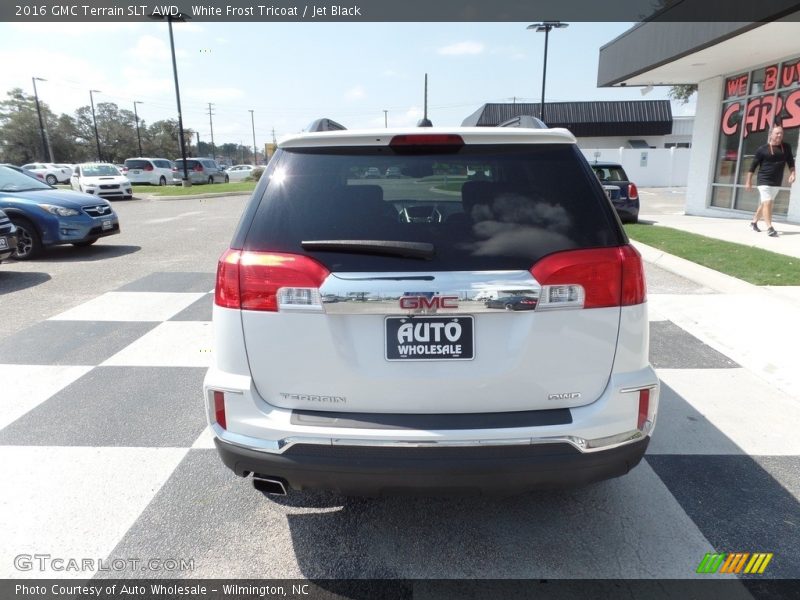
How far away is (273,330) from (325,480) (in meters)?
0.61

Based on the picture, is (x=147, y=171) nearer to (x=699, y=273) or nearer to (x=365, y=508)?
(x=699, y=273)

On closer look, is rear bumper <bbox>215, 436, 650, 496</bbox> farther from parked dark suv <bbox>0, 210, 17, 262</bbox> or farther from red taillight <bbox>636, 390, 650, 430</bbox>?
parked dark suv <bbox>0, 210, 17, 262</bbox>

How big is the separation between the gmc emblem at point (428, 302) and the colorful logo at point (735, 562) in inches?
62.9

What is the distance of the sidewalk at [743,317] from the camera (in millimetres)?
4605

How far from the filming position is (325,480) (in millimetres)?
2105

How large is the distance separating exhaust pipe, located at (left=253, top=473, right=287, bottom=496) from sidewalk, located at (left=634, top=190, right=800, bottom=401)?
3796 millimetres

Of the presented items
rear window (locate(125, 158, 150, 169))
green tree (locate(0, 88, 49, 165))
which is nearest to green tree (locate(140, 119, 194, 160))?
green tree (locate(0, 88, 49, 165))

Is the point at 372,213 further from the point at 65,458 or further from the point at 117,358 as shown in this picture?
the point at 117,358

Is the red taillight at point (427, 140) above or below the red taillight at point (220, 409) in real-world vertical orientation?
above

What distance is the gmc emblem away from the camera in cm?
204

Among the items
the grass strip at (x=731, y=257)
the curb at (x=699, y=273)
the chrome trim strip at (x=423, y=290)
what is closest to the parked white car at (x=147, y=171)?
the grass strip at (x=731, y=257)

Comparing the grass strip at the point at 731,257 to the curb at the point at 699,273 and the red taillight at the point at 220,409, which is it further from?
the red taillight at the point at 220,409

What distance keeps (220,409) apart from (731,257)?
886 centimetres

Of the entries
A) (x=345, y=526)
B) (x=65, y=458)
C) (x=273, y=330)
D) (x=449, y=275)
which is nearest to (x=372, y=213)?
(x=449, y=275)
